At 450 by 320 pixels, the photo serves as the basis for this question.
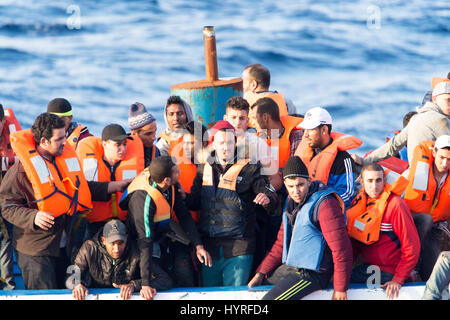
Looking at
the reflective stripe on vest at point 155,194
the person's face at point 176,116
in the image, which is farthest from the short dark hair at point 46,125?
the person's face at point 176,116

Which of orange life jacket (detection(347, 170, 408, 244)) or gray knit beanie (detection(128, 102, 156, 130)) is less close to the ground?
gray knit beanie (detection(128, 102, 156, 130))

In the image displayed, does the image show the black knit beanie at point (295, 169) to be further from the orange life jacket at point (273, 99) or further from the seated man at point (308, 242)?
the orange life jacket at point (273, 99)

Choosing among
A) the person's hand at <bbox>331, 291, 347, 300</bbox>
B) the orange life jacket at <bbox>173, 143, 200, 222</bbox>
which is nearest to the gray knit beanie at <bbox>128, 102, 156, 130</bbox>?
the orange life jacket at <bbox>173, 143, 200, 222</bbox>

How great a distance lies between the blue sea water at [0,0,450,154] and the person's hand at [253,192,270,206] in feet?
39.7

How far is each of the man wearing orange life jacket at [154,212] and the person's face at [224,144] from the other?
0.46 metres

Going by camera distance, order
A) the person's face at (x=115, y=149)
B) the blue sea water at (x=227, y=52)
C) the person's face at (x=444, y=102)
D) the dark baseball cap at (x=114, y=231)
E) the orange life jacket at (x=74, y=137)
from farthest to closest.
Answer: the blue sea water at (x=227, y=52) < the orange life jacket at (x=74, y=137) < the person's face at (x=444, y=102) < the person's face at (x=115, y=149) < the dark baseball cap at (x=114, y=231)

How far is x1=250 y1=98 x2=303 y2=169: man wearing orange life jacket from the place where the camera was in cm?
675

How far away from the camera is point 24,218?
5.67m

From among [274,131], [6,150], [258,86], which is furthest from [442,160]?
[6,150]

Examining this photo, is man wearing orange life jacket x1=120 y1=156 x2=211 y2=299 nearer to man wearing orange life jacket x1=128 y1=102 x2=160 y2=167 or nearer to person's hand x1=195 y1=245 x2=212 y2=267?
person's hand x1=195 y1=245 x2=212 y2=267

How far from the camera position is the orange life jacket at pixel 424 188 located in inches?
245

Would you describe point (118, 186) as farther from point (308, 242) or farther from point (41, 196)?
point (308, 242)

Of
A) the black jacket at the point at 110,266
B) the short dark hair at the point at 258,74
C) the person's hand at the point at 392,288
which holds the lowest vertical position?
the person's hand at the point at 392,288
